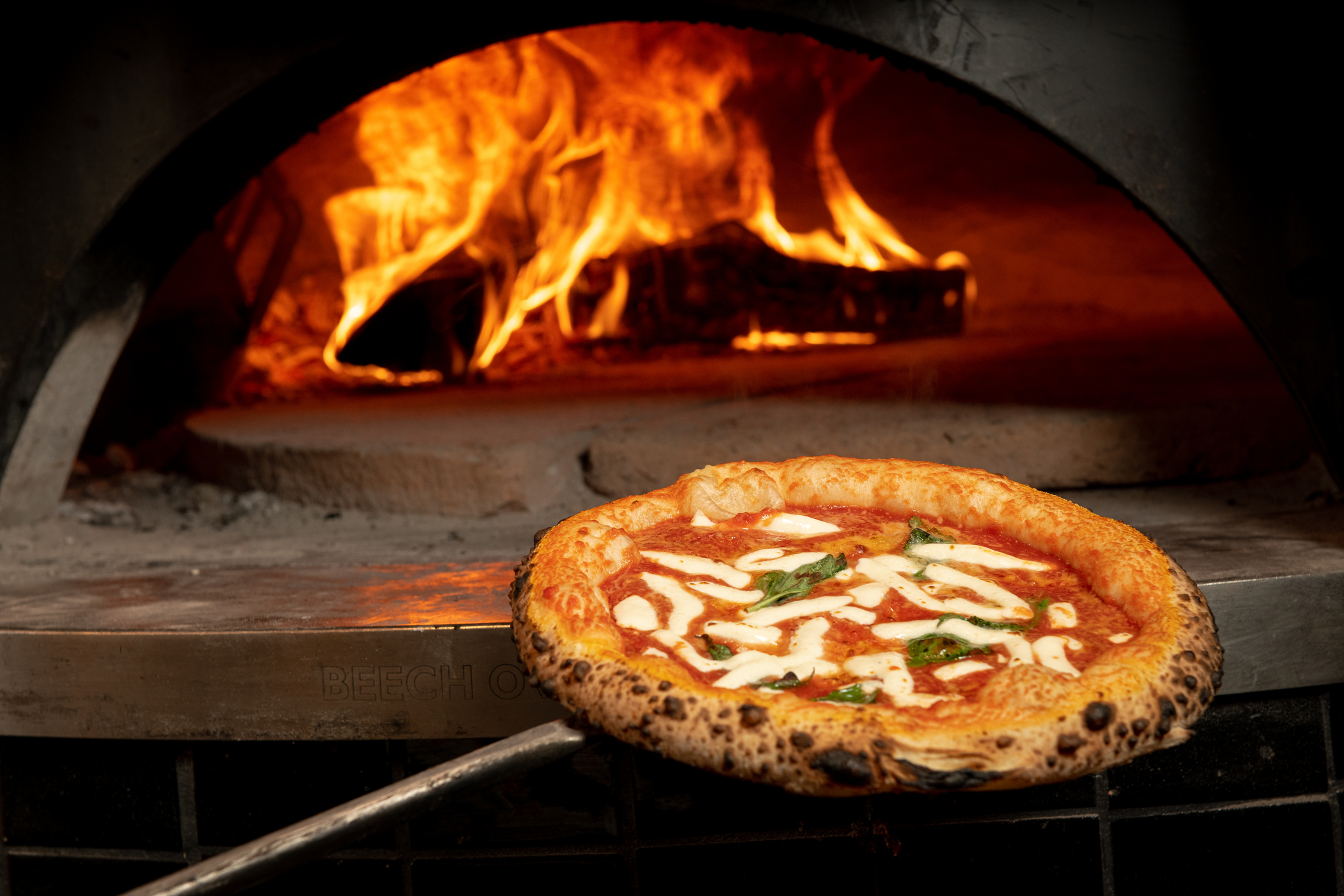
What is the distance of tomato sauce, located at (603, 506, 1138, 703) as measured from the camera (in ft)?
2.85

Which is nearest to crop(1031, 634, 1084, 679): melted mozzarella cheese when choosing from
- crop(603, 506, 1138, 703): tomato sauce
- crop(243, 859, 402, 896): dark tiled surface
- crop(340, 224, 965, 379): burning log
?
crop(603, 506, 1138, 703): tomato sauce

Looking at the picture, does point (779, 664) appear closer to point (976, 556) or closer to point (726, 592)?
point (726, 592)

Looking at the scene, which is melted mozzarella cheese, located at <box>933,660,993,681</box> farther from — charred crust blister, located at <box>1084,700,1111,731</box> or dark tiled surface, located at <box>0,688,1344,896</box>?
dark tiled surface, located at <box>0,688,1344,896</box>

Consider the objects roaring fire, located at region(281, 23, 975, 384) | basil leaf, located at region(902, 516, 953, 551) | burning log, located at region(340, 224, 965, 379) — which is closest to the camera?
basil leaf, located at region(902, 516, 953, 551)

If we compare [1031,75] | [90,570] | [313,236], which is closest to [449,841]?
[90,570]

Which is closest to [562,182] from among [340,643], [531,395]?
[531,395]

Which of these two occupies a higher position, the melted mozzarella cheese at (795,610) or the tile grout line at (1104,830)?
the melted mozzarella cheese at (795,610)

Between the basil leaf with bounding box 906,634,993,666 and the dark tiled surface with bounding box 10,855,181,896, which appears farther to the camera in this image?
the dark tiled surface with bounding box 10,855,181,896

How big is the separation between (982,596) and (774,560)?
212mm

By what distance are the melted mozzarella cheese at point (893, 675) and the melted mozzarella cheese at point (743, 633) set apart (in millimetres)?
73

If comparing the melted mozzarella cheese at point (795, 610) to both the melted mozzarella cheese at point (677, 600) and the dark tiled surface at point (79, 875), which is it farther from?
the dark tiled surface at point (79, 875)

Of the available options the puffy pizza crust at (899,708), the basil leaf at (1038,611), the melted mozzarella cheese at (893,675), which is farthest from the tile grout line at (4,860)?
the basil leaf at (1038,611)

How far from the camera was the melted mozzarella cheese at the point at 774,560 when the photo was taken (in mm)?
1021

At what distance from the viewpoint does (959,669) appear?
862mm
